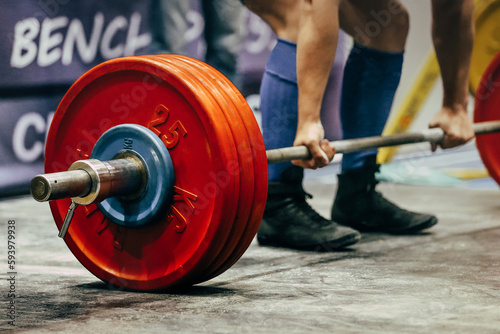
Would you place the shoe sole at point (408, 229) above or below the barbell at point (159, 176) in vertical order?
below

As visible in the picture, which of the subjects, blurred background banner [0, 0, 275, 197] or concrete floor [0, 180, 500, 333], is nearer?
concrete floor [0, 180, 500, 333]

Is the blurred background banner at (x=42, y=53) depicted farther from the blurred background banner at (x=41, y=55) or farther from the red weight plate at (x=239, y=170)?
the red weight plate at (x=239, y=170)

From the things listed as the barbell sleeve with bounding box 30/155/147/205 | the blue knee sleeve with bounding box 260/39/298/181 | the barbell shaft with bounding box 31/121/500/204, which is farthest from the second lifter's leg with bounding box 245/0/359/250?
the barbell sleeve with bounding box 30/155/147/205

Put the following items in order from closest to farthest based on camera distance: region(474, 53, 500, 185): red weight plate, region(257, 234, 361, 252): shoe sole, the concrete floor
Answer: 1. the concrete floor
2. region(257, 234, 361, 252): shoe sole
3. region(474, 53, 500, 185): red weight plate

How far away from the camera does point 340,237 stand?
5.83ft

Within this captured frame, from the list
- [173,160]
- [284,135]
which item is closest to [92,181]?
[173,160]

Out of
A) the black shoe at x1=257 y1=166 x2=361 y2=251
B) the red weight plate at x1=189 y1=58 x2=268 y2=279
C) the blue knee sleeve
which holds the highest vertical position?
the blue knee sleeve

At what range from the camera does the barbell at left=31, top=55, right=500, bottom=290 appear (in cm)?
128

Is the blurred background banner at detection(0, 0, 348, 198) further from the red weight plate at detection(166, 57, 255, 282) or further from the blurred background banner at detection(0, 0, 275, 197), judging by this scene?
the red weight plate at detection(166, 57, 255, 282)

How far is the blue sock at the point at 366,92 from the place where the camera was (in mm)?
→ 2020

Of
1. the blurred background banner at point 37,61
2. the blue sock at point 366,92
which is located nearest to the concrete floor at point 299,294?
Result: the blue sock at point 366,92

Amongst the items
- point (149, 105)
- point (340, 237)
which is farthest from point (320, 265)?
point (149, 105)

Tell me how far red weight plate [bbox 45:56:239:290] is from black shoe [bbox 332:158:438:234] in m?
0.82

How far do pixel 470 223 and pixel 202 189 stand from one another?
1169 millimetres
